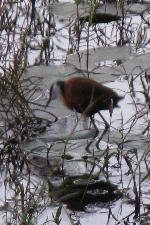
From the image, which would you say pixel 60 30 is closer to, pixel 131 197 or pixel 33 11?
pixel 33 11

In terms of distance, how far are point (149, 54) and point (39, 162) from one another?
1.51 metres

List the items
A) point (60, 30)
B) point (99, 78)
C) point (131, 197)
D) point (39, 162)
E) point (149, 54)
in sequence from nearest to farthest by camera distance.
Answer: point (131, 197), point (39, 162), point (99, 78), point (149, 54), point (60, 30)

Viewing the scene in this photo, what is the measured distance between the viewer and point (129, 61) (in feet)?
15.6

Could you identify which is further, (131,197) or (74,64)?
(74,64)

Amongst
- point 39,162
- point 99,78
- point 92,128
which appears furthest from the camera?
point 99,78

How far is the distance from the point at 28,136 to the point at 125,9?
2.21 m

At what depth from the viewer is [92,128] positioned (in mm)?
3982

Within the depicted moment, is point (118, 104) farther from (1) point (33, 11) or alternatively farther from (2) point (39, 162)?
(1) point (33, 11)

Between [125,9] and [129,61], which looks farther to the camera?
[125,9]

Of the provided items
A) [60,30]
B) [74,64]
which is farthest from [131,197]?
[60,30]

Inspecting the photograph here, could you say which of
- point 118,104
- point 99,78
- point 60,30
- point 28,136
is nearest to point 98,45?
point 60,30

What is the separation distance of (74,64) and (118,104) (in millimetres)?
675

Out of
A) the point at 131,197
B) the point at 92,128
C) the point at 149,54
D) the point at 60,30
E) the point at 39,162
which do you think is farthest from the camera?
the point at 60,30

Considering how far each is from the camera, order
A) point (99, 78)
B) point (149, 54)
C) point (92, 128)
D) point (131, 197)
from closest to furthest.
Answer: point (131, 197) → point (92, 128) → point (99, 78) → point (149, 54)
